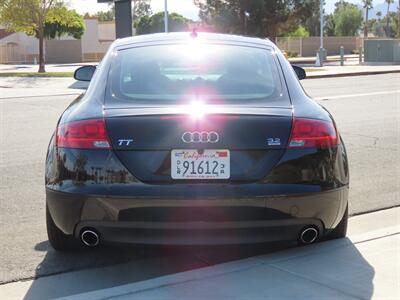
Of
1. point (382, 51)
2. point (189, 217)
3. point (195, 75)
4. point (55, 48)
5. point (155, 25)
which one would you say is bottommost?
point (189, 217)

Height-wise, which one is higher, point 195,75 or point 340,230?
point 195,75

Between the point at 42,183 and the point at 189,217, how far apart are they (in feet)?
11.4

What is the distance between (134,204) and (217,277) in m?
0.76

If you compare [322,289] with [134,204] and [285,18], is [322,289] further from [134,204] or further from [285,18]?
[285,18]

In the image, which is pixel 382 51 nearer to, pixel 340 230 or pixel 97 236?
pixel 340 230

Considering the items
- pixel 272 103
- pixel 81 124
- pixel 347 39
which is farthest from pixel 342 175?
pixel 347 39

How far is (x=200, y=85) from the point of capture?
4363mm

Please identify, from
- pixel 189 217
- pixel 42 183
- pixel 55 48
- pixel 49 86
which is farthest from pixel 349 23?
pixel 189 217

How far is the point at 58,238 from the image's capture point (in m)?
4.34

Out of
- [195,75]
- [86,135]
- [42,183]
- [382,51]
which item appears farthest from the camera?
[382,51]

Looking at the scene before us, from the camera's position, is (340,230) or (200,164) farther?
(340,230)

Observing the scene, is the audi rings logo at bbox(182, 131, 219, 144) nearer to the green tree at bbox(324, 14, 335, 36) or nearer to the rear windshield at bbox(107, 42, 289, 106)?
the rear windshield at bbox(107, 42, 289, 106)

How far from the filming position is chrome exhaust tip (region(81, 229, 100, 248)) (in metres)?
3.90

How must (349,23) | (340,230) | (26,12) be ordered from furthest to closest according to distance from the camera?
(349,23), (26,12), (340,230)
